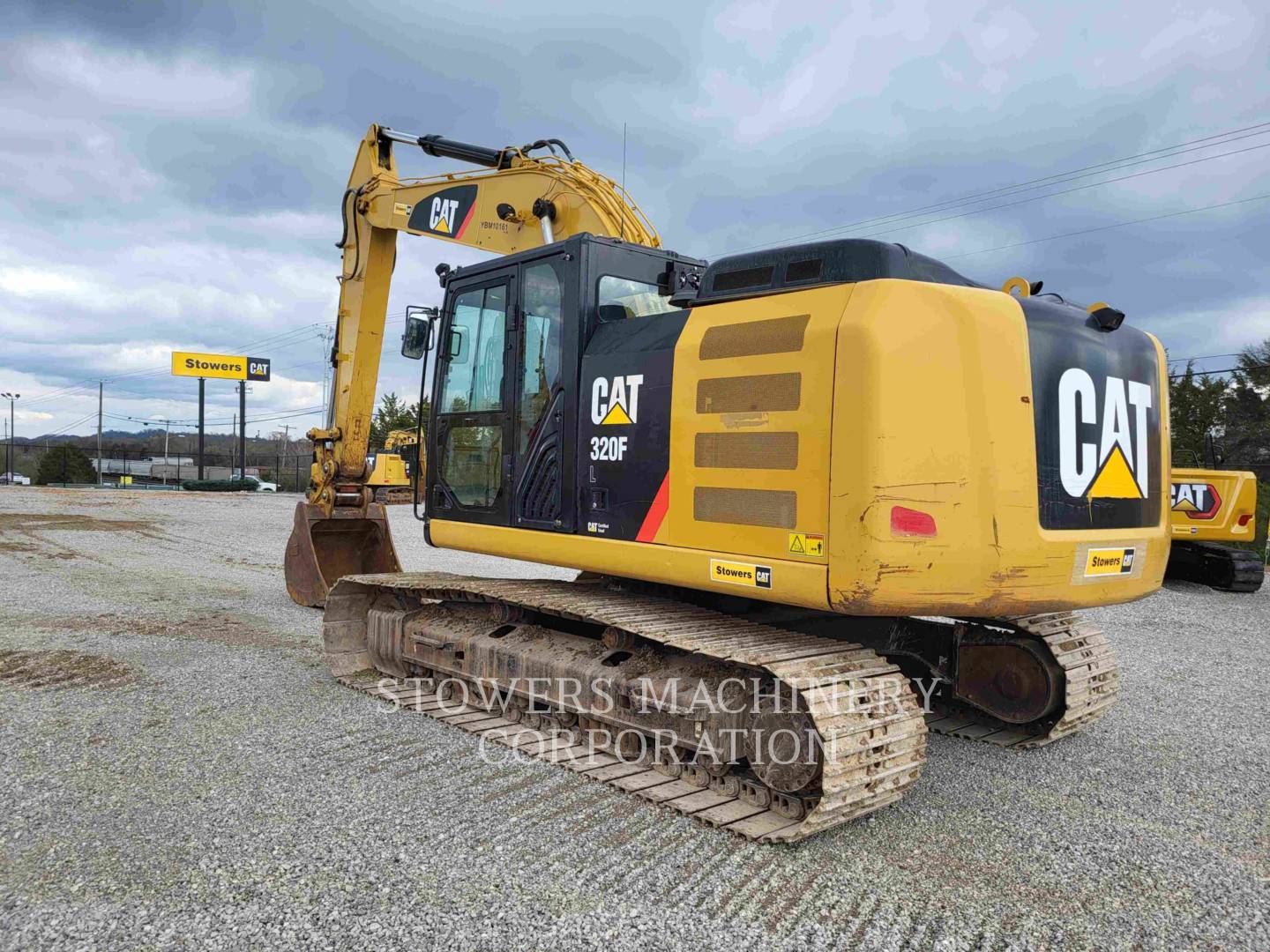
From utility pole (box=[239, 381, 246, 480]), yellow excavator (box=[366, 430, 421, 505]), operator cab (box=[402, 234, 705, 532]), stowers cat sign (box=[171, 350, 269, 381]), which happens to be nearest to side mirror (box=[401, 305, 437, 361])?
operator cab (box=[402, 234, 705, 532])

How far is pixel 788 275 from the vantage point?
413 centimetres

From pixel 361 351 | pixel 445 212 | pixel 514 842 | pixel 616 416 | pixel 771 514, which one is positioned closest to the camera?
pixel 514 842

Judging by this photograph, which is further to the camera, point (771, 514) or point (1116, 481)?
point (1116, 481)

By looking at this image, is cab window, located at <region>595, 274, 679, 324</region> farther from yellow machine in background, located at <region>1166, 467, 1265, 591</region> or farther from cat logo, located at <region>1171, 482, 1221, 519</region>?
cat logo, located at <region>1171, 482, 1221, 519</region>

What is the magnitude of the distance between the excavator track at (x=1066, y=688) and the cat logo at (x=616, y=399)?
7.91ft

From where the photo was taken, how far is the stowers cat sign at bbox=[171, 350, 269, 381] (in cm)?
5178

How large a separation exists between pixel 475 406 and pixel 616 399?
137 cm

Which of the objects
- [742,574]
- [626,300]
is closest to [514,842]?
[742,574]

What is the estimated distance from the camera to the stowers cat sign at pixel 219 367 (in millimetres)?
Result: 51781

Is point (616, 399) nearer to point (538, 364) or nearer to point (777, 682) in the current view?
point (538, 364)

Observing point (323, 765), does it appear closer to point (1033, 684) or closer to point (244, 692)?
point (244, 692)

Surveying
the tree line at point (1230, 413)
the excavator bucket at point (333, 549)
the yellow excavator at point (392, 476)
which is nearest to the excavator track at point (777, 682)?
the excavator bucket at point (333, 549)

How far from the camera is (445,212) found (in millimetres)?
7410

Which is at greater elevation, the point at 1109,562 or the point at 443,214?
the point at 443,214
